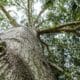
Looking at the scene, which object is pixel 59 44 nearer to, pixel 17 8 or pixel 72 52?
pixel 72 52

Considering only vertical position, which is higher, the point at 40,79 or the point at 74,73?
the point at 40,79

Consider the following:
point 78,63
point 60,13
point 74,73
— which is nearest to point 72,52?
point 78,63

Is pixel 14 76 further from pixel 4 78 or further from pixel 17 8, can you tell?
pixel 17 8

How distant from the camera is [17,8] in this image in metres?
8.53

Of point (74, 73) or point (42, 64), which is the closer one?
point (42, 64)

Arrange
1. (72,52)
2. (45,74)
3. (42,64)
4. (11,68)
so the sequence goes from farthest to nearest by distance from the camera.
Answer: (72,52) → (42,64) → (45,74) → (11,68)

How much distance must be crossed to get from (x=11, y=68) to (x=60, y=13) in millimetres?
6703

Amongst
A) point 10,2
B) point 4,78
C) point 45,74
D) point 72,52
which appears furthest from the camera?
point 10,2

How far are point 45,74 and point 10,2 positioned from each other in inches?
258

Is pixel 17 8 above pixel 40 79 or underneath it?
above

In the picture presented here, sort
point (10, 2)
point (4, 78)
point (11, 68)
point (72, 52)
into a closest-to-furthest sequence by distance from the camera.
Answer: point (4, 78) → point (11, 68) → point (72, 52) → point (10, 2)

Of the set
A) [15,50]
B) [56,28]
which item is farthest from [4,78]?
[56,28]

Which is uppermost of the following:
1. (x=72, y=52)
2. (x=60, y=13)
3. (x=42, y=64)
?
(x=60, y=13)

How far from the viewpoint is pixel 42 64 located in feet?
7.45
